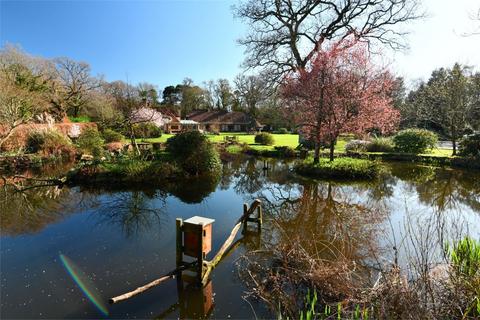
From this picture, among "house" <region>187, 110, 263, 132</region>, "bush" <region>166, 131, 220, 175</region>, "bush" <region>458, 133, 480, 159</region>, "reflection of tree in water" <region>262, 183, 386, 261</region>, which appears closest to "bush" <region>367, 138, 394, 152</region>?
"bush" <region>458, 133, 480, 159</region>

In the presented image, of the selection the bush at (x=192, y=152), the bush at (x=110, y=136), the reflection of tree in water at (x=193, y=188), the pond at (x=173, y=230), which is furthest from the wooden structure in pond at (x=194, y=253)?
the bush at (x=110, y=136)

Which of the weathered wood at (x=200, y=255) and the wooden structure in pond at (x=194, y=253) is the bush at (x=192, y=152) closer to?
the wooden structure in pond at (x=194, y=253)

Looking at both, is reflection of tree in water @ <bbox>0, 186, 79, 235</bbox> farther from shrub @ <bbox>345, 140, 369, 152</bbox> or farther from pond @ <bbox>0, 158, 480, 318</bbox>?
shrub @ <bbox>345, 140, 369, 152</bbox>

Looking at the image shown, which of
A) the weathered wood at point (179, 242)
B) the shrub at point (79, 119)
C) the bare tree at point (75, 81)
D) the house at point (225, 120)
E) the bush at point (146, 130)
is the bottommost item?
the weathered wood at point (179, 242)

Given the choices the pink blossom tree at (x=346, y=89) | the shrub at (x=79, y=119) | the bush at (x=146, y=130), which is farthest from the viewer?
the shrub at (x=79, y=119)

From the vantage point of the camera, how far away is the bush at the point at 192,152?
1432cm

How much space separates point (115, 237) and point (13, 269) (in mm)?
2070

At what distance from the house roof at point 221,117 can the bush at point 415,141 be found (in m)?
32.6

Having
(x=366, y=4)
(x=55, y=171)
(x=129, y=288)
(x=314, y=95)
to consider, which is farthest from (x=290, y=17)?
(x=129, y=288)

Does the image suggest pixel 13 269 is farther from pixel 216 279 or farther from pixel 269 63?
pixel 269 63

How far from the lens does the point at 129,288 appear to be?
15.4 feet

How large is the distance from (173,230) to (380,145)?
69.3ft

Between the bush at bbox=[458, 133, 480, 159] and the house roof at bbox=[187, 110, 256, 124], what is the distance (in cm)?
3657

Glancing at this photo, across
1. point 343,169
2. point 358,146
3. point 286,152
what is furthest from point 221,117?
point 343,169
